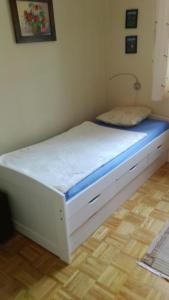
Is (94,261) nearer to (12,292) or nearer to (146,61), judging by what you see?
(12,292)

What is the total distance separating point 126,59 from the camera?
3.11 m

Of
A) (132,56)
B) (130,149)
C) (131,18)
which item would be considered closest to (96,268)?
(130,149)

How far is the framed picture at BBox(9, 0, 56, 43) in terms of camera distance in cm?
214

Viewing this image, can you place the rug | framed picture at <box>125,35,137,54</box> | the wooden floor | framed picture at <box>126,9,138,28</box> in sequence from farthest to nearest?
1. framed picture at <box>125,35,137,54</box>
2. framed picture at <box>126,9,138,28</box>
3. the rug
4. the wooden floor

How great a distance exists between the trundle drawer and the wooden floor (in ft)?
0.75

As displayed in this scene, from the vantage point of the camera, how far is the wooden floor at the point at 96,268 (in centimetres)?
161

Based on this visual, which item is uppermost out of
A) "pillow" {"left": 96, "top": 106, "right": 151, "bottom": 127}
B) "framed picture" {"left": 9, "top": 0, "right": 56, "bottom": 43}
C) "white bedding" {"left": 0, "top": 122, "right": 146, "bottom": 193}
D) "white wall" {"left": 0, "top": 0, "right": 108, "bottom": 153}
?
"framed picture" {"left": 9, "top": 0, "right": 56, "bottom": 43}

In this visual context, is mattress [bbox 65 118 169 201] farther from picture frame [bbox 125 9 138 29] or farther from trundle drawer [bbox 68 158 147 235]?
picture frame [bbox 125 9 138 29]

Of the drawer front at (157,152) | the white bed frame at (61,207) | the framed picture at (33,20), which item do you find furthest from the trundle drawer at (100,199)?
the framed picture at (33,20)

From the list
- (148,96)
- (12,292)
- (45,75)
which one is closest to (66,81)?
(45,75)

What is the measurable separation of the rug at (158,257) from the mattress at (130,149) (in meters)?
0.67

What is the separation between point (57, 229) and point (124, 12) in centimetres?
253

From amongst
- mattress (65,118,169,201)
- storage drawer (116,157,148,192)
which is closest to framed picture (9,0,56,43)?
mattress (65,118,169,201)

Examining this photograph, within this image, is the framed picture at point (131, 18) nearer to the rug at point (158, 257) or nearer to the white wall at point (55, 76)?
the white wall at point (55, 76)
